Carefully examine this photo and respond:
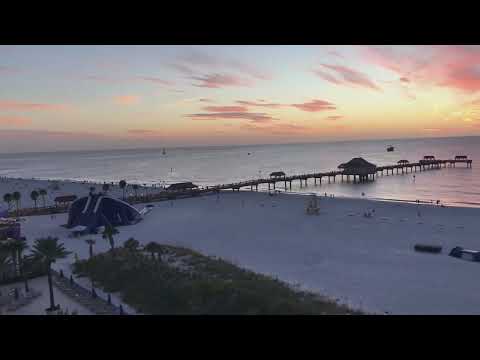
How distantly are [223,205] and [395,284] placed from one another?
27.8 meters

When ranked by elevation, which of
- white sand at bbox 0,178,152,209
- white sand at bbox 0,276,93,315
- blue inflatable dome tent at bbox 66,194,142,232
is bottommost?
Answer: white sand at bbox 0,276,93,315

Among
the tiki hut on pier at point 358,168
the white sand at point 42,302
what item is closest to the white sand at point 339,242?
the white sand at point 42,302

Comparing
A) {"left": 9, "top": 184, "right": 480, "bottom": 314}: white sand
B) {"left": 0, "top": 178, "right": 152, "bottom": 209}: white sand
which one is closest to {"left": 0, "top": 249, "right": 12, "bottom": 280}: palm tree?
{"left": 9, "top": 184, "right": 480, "bottom": 314}: white sand

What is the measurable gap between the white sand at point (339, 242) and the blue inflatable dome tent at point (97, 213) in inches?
44.8

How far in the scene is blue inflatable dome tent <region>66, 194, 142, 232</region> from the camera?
99.0 feet

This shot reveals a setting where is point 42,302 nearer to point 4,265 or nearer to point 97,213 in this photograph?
point 4,265

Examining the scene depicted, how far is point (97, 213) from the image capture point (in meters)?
30.5

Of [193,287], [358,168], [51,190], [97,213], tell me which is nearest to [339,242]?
[193,287]

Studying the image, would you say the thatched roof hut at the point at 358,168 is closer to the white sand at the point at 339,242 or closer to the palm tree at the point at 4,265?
the white sand at the point at 339,242

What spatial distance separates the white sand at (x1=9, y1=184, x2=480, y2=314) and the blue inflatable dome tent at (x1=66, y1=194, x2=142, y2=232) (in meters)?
1.14

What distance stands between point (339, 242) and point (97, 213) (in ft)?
67.4

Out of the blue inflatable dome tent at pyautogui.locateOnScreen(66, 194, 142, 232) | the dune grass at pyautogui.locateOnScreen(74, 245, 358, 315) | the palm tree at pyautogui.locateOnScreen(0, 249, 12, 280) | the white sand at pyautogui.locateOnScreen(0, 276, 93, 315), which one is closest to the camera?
the dune grass at pyautogui.locateOnScreen(74, 245, 358, 315)

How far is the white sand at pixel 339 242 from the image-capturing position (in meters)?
16.8

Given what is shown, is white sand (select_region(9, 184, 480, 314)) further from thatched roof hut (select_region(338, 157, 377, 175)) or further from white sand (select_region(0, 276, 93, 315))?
thatched roof hut (select_region(338, 157, 377, 175))
